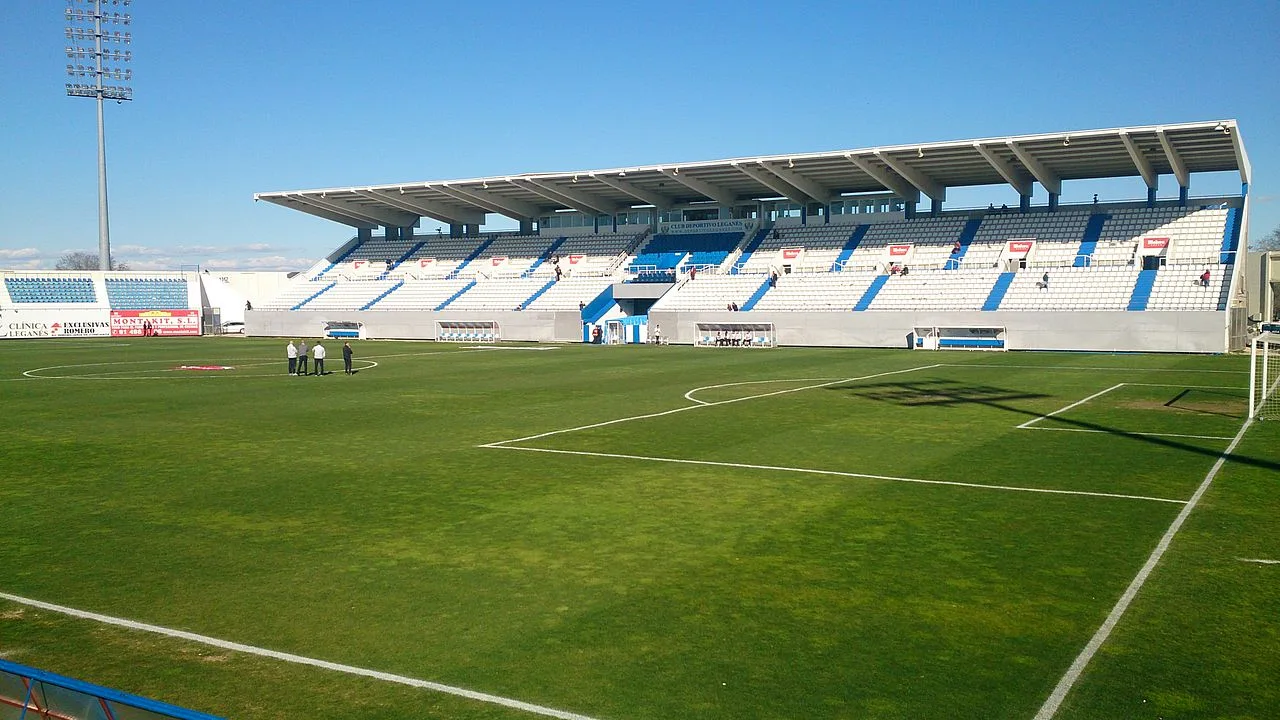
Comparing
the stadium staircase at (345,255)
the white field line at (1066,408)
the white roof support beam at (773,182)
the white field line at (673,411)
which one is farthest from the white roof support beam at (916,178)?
the stadium staircase at (345,255)

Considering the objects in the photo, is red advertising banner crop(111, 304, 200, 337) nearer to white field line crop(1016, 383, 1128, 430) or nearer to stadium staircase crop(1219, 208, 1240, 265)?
white field line crop(1016, 383, 1128, 430)

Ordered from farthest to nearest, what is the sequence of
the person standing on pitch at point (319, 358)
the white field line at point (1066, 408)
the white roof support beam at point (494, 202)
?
the white roof support beam at point (494, 202), the person standing on pitch at point (319, 358), the white field line at point (1066, 408)

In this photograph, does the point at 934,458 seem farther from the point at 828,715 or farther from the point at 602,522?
the point at 828,715

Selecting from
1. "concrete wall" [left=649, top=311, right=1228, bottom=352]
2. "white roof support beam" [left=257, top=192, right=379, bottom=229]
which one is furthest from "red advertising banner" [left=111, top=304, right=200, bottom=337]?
"concrete wall" [left=649, top=311, right=1228, bottom=352]

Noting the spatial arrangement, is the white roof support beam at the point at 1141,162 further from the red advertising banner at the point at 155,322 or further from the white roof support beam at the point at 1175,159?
the red advertising banner at the point at 155,322

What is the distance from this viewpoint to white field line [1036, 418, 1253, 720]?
663 cm

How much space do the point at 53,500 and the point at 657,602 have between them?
9089mm

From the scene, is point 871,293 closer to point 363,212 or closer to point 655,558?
point 363,212

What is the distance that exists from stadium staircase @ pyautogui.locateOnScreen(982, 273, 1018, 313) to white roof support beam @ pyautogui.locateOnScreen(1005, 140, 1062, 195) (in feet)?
18.5

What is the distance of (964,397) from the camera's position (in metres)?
25.3

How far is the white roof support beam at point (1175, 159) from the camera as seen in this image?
147 feet

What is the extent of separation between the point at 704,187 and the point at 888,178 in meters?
11.1

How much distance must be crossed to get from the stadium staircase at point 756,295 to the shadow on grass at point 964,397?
82.7ft

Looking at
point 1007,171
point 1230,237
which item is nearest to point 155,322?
point 1007,171
